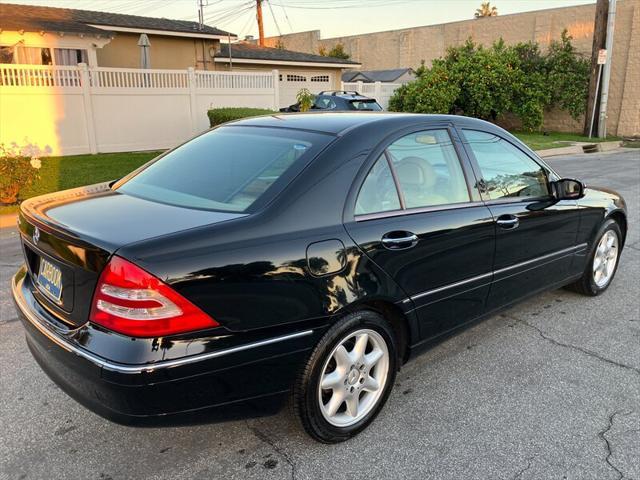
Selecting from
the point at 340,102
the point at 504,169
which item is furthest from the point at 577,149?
the point at 504,169

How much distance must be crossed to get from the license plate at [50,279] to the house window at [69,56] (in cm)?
1777

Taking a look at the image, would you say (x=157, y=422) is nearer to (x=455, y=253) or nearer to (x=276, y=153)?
(x=276, y=153)

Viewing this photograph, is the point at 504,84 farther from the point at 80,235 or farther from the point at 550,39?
the point at 80,235

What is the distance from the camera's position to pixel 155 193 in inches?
114

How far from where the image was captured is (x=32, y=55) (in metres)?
17.4

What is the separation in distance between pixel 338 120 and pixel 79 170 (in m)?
9.07

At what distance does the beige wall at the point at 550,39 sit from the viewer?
21.7 meters

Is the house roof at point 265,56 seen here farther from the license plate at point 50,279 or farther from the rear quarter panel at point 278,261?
the rear quarter panel at point 278,261

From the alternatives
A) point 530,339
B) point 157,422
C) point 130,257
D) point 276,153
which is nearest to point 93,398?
point 157,422

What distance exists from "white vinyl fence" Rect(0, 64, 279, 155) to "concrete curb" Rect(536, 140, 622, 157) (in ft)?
30.6

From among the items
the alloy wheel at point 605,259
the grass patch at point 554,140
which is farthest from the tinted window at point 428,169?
the grass patch at point 554,140

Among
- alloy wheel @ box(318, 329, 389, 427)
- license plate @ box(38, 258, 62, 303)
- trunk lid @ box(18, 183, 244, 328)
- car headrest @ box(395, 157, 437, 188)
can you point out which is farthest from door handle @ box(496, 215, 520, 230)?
license plate @ box(38, 258, 62, 303)

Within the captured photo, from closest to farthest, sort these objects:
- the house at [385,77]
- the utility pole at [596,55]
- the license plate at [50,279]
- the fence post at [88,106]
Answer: the license plate at [50,279]
the fence post at [88,106]
the utility pole at [596,55]
the house at [385,77]

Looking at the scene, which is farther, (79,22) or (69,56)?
(79,22)
